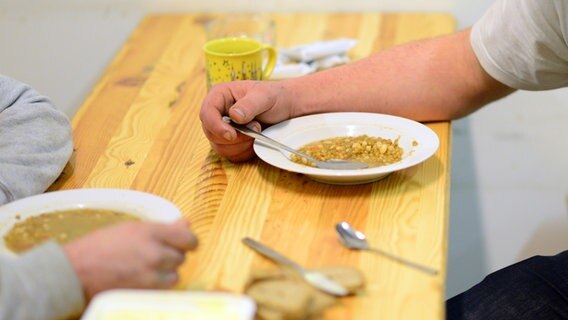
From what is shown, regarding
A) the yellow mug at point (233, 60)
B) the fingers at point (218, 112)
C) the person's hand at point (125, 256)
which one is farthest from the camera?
the yellow mug at point (233, 60)

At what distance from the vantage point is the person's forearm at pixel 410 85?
4.53 ft

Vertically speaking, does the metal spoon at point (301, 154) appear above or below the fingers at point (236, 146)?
above

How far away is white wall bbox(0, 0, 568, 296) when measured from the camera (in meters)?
2.09

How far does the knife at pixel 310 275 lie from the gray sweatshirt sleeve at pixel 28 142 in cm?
37

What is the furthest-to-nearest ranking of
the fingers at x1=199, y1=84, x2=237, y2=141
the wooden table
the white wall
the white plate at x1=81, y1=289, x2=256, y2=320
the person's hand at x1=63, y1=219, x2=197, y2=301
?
the white wall
the fingers at x1=199, y1=84, x2=237, y2=141
the wooden table
the person's hand at x1=63, y1=219, x2=197, y2=301
the white plate at x1=81, y1=289, x2=256, y2=320

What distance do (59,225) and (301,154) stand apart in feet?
1.25

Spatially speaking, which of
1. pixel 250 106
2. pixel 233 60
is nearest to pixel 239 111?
pixel 250 106

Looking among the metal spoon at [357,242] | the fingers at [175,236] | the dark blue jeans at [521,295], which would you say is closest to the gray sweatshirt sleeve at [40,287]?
the fingers at [175,236]

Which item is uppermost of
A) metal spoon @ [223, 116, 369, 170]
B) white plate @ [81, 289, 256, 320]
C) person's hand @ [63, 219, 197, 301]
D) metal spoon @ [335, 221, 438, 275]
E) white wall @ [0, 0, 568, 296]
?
white plate @ [81, 289, 256, 320]

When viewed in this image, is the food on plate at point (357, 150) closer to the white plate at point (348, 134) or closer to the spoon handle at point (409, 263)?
the white plate at point (348, 134)

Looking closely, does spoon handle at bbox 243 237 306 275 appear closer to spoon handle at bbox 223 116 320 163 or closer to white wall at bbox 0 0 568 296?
spoon handle at bbox 223 116 320 163

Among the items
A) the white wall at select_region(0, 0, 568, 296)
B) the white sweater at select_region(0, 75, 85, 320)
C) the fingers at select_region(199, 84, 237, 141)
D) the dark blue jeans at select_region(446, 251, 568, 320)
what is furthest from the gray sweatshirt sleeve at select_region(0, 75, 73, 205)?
the white wall at select_region(0, 0, 568, 296)

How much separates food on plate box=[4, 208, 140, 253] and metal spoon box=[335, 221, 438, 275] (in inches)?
10.7

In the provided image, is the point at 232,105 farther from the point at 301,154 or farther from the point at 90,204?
the point at 90,204
